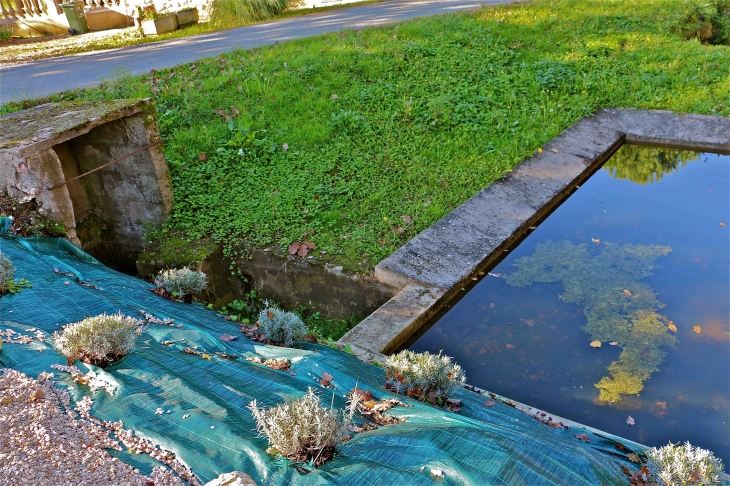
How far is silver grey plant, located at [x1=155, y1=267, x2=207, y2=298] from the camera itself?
5.43 meters

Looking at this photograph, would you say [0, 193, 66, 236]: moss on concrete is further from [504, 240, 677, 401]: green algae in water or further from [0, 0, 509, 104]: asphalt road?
[504, 240, 677, 401]: green algae in water

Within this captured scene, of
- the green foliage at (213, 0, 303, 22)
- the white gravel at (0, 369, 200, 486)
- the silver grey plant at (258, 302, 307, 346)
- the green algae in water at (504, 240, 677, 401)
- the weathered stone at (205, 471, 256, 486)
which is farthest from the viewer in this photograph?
the green foliage at (213, 0, 303, 22)

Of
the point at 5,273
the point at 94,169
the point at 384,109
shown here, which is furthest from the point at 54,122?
the point at 384,109

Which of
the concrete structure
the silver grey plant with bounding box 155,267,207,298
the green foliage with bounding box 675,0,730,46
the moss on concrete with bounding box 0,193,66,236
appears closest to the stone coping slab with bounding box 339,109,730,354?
the silver grey plant with bounding box 155,267,207,298

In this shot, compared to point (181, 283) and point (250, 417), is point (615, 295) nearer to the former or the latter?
point (250, 417)

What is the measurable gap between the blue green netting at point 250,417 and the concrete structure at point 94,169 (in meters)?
1.44

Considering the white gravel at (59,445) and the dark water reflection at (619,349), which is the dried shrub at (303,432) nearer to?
the white gravel at (59,445)

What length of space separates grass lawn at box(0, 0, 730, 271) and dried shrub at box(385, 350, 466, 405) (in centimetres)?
224

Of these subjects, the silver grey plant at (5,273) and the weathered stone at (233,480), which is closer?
the weathered stone at (233,480)

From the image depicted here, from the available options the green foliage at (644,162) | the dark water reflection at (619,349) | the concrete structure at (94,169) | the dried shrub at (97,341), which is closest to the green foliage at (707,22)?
the green foliage at (644,162)

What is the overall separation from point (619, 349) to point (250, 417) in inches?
129

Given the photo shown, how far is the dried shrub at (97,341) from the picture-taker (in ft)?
11.4

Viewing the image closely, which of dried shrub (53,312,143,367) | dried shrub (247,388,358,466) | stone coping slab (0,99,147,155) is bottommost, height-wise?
dried shrub (247,388,358,466)

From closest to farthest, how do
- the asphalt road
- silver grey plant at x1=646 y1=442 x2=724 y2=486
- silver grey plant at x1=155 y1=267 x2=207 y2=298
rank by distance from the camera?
1. silver grey plant at x1=646 y1=442 x2=724 y2=486
2. silver grey plant at x1=155 y1=267 x2=207 y2=298
3. the asphalt road
